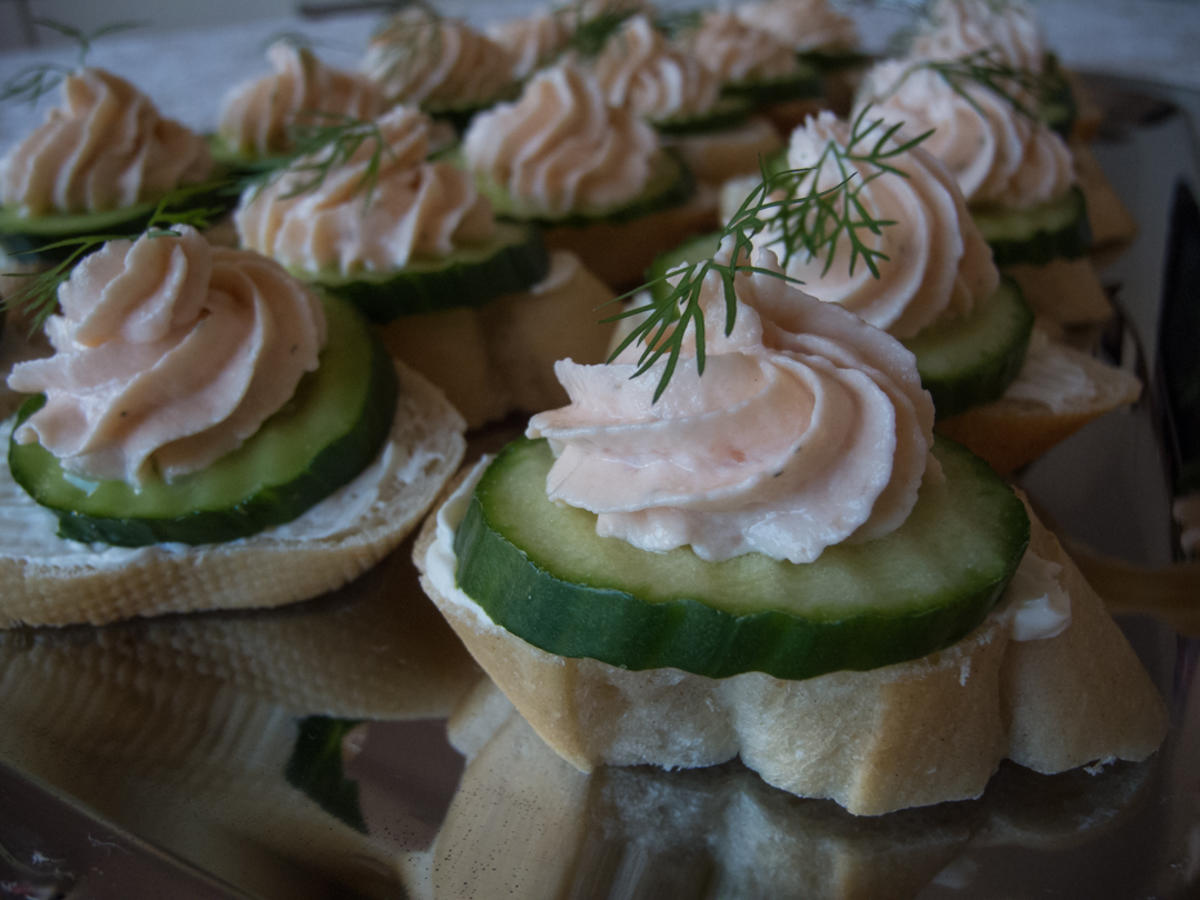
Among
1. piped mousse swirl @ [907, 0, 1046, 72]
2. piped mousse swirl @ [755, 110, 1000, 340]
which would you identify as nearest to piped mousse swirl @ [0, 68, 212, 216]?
piped mousse swirl @ [755, 110, 1000, 340]

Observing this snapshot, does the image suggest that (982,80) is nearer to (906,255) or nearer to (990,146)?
(990,146)

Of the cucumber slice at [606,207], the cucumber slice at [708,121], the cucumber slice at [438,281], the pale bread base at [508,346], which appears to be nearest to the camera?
the cucumber slice at [438,281]

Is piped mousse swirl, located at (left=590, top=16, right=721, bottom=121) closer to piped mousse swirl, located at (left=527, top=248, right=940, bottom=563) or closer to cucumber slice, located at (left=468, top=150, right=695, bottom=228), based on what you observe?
cucumber slice, located at (left=468, top=150, right=695, bottom=228)

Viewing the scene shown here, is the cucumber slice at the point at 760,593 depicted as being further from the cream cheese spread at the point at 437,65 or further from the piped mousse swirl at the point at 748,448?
the cream cheese spread at the point at 437,65

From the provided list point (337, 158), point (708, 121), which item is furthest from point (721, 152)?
point (337, 158)

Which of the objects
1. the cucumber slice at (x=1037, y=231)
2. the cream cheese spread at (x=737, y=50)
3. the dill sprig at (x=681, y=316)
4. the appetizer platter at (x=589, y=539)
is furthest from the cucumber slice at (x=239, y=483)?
the cream cheese spread at (x=737, y=50)

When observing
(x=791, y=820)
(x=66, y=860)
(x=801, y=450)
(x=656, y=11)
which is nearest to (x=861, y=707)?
(x=791, y=820)
